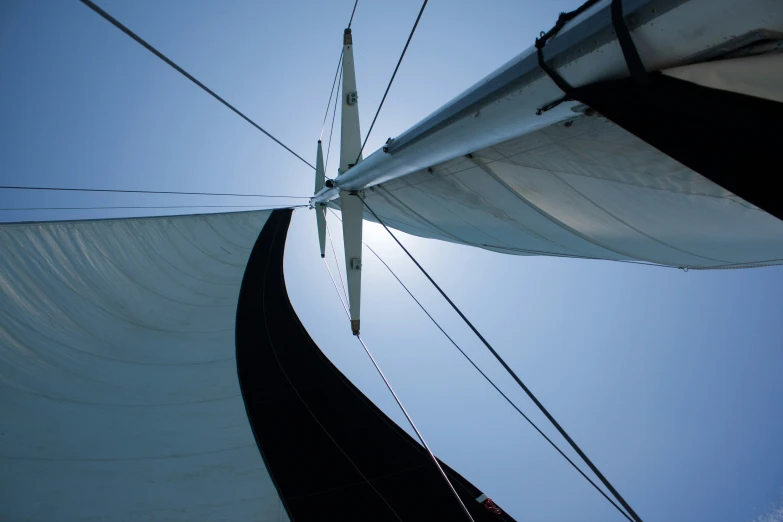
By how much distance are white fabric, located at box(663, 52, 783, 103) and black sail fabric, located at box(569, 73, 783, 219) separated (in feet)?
0.08

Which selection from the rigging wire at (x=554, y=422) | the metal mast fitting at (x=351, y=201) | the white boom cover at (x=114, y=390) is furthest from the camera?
the metal mast fitting at (x=351, y=201)

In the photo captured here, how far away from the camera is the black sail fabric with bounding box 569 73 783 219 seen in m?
0.87

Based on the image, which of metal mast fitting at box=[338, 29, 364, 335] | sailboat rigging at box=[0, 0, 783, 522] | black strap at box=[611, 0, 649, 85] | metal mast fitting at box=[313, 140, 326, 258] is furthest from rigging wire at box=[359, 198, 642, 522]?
metal mast fitting at box=[313, 140, 326, 258]

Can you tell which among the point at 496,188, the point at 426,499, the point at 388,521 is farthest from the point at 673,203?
the point at 388,521

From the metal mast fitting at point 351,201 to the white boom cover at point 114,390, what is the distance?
4.27ft

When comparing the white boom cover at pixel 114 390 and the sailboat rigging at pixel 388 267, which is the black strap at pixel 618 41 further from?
the white boom cover at pixel 114 390

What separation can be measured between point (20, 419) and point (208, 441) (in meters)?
0.93

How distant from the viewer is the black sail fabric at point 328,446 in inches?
84.8

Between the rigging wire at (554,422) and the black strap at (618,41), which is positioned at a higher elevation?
the black strap at (618,41)

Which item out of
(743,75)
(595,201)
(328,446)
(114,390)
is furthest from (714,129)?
(114,390)

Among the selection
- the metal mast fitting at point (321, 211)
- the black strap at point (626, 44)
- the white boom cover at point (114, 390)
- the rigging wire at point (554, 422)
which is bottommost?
the rigging wire at point (554, 422)

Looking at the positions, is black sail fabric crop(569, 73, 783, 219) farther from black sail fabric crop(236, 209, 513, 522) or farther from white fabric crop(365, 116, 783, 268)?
black sail fabric crop(236, 209, 513, 522)

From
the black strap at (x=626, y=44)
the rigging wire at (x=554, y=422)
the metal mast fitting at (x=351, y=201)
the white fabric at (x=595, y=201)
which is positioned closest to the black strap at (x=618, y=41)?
the black strap at (x=626, y=44)

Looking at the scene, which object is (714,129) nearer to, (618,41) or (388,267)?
(618,41)
